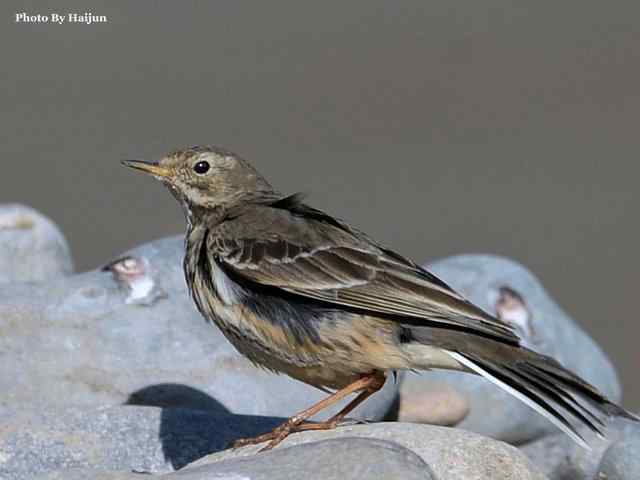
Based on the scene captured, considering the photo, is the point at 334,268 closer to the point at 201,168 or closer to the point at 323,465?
the point at 201,168

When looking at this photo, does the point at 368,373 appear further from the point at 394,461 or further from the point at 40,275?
the point at 40,275

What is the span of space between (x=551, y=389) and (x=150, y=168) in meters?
3.00

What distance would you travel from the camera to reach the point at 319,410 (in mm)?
8164

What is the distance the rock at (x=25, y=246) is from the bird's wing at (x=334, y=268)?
10.2 ft

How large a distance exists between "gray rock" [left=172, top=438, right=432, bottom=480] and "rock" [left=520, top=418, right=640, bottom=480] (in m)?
2.37

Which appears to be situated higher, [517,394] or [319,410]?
[517,394]

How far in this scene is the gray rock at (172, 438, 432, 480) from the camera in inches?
254

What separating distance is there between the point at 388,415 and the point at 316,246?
6.00ft

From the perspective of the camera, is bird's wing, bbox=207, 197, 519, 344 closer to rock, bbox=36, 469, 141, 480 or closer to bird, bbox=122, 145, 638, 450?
bird, bbox=122, 145, 638, 450

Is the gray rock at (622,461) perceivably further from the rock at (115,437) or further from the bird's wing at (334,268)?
the rock at (115,437)

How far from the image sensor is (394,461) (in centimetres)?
649

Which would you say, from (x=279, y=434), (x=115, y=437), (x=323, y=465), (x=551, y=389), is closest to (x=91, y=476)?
→ (x=323, y=465)

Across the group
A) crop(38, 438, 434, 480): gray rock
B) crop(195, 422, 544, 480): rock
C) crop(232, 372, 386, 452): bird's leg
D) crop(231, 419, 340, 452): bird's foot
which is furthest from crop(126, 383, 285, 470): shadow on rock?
crop(38, 438, 434, 480): gray rock

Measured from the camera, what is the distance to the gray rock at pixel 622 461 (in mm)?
8312
